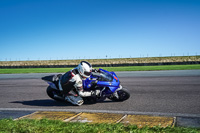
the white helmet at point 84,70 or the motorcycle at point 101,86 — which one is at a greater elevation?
the white helmet at point 84,70

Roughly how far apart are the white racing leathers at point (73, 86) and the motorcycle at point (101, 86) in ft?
0.48

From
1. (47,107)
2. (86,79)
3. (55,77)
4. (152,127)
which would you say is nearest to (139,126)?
(152,127)

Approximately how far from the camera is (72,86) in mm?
7164

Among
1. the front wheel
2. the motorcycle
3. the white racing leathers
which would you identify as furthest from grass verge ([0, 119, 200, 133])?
the front wheel

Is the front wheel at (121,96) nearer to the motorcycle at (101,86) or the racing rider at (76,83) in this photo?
the motorcycle at (101,86)

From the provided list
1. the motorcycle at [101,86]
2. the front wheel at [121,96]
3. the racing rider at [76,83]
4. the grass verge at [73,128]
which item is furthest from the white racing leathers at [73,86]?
the grass verge at [73,128]

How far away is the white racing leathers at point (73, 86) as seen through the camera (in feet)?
23.0

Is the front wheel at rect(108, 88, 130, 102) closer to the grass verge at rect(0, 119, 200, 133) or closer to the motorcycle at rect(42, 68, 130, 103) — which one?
the motorcycle at rect(42, 68, 130, 103)

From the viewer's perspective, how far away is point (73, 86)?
716 cm

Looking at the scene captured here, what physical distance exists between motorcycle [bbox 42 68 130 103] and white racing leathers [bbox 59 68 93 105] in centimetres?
15

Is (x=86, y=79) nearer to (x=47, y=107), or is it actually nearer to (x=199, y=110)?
(x=47, y=107)

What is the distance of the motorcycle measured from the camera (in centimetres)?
702

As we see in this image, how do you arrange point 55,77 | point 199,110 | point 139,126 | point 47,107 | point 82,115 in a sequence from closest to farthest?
point 139,126 < point 82,115 < point 199,110 < point 47,107 < point 55,77

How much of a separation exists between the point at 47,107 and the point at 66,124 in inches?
106
